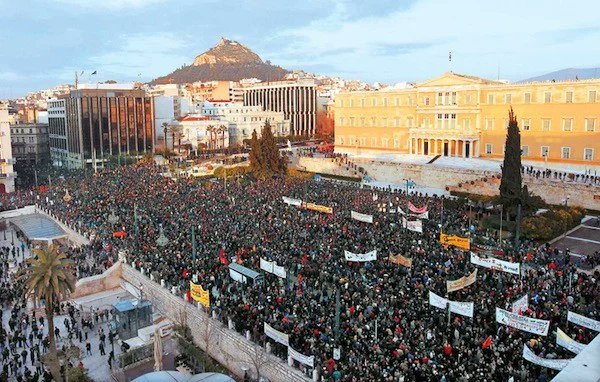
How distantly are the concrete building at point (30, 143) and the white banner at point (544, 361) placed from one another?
92.3 meters

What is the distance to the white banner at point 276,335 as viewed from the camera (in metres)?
17.8

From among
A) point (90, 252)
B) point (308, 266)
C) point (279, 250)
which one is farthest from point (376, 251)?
point (90, 252)

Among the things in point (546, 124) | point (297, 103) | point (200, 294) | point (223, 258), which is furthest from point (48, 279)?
point (297, 103)

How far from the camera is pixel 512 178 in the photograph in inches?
1313

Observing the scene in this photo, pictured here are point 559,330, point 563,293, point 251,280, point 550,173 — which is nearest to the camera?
point 559,330

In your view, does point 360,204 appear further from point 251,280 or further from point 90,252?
point 90,252

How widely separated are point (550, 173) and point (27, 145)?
85144 mm

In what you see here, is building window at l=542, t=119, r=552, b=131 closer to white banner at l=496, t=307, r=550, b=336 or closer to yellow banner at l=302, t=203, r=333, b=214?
yellow banner at l=302, t=203, r=333, b=214

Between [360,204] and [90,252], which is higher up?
[360,204]

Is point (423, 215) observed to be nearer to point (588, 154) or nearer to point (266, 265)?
point (266, 265)

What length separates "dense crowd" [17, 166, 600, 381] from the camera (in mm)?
16062

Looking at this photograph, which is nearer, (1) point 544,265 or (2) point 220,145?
(1) point 544,265

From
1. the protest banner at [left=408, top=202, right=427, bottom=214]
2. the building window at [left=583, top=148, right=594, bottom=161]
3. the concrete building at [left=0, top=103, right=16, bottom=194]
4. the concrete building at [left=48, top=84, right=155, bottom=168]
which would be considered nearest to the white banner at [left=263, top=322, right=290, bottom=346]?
the protest banner at [left=408, top=202, right=427, bottom=214]

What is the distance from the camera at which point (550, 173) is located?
146 feet
